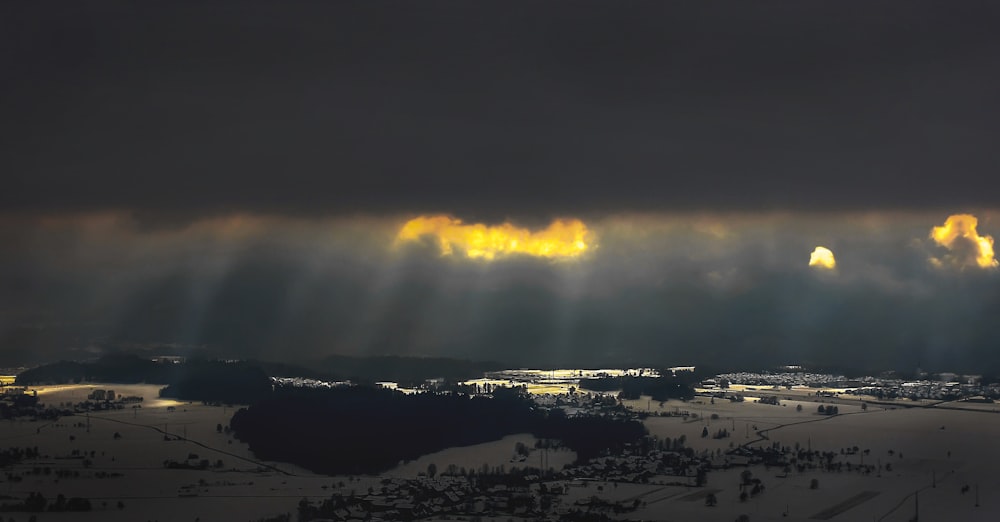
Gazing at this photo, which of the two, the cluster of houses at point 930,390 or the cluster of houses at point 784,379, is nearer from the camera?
the cluster of houses at point 930,390

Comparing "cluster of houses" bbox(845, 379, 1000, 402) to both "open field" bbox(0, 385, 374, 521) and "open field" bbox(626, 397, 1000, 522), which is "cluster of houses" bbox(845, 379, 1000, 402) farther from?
"open field" bbox(0, 385, 374, 521)

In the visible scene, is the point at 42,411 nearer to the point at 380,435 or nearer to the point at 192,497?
the point at 380,435

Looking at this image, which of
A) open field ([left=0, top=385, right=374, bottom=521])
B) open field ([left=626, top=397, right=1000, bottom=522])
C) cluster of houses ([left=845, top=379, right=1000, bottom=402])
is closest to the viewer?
open field ([left=0, top=385, right=374, bottom=521])

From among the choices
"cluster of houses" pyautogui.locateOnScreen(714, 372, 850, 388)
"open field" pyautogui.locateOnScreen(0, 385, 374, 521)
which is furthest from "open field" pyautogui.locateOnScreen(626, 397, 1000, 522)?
"cluster of houses" pyautogui.locateOnScreen(714, 372, 850, 388)

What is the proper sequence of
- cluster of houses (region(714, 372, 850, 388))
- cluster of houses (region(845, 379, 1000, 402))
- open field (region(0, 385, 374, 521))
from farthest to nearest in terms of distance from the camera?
cluster of houses (region(714, 372, 850, 388)), cluster of houses (region(845, 379, 1000, 402)), open field (region(0, 385, 374, 521))

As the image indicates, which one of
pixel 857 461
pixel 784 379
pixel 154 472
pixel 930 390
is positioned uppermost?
pixel 784 379

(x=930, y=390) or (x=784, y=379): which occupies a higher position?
(x=784, y=379)

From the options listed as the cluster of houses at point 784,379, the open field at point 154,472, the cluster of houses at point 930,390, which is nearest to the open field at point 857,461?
the cluster of houses at point 930,390

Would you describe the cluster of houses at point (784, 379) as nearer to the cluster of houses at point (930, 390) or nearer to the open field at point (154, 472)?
the cluster of houses at point (930, 390)

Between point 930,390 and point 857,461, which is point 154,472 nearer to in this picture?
point 857,461

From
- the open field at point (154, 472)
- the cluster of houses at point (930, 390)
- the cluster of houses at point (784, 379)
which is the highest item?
the cluster of houses at point (784, 379)

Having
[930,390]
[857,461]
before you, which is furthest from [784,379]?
[857,461]

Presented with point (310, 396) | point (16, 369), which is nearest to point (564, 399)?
point (310, 396)
